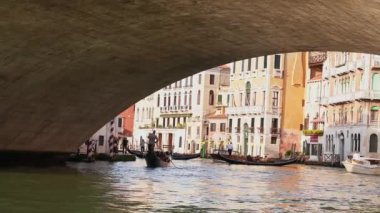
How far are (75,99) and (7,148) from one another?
7.45 feet

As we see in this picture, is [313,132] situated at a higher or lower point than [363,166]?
higher

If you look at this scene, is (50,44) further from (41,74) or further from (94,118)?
(94,118)

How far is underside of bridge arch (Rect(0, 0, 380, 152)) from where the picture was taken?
9.59 meters

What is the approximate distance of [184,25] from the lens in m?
11.1

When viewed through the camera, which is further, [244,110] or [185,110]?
[185,110]

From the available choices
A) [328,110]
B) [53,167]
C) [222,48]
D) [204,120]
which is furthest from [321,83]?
[222,48]

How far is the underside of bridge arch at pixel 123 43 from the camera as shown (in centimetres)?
959

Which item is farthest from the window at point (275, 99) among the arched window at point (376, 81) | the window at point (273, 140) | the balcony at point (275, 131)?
the arched window at point (376, 81)

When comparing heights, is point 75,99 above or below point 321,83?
below

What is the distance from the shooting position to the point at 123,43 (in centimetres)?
1276

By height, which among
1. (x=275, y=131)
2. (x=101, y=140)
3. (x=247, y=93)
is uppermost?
(x=247, y=93)

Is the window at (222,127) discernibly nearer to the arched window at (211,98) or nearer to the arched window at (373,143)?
the arched window at (211,98)

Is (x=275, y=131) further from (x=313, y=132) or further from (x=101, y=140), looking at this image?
(x=101, y=140)

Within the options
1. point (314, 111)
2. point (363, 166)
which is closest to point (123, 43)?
point (363, 166)
